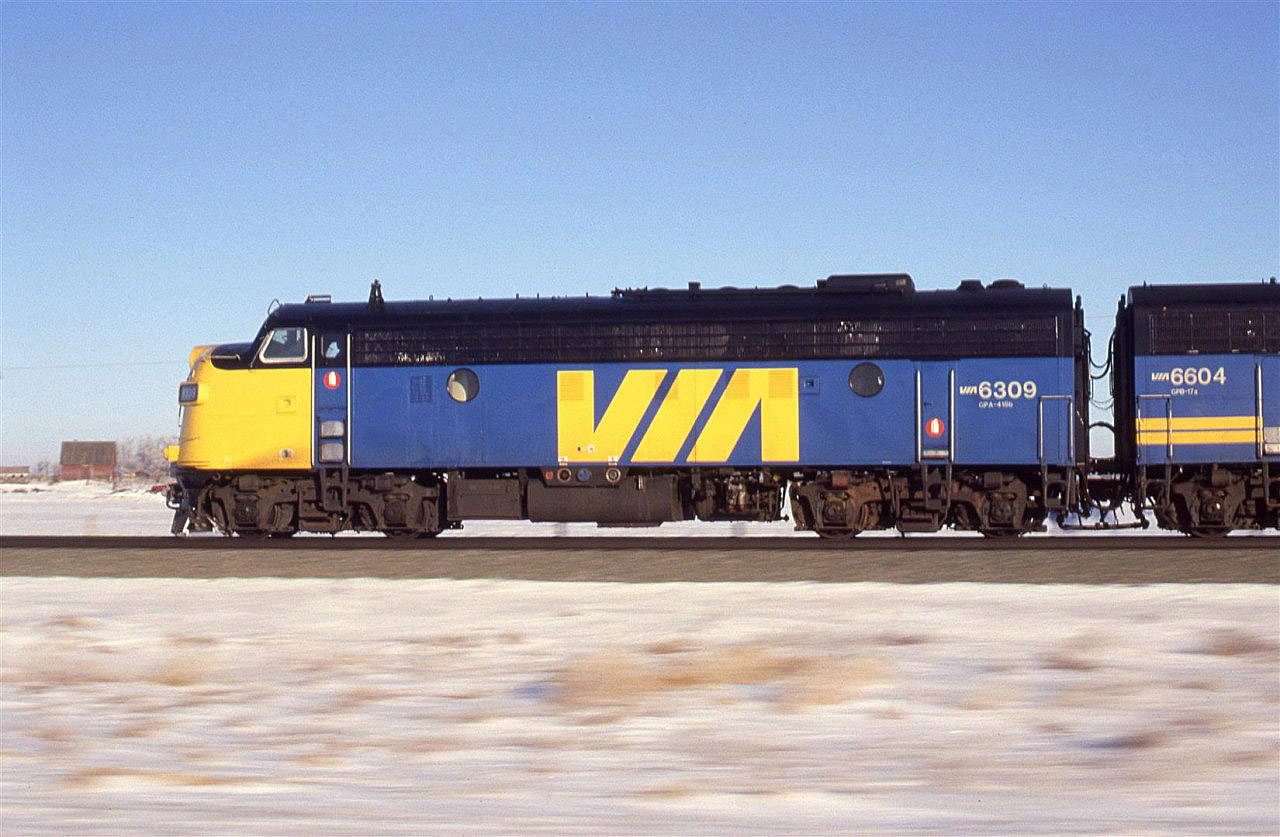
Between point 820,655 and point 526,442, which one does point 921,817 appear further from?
point 526,442

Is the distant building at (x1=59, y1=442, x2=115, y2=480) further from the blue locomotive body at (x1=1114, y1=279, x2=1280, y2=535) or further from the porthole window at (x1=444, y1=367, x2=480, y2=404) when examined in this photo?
the blue locomotive body at (x1=1114, y1=279, x2=1280, y2=535)

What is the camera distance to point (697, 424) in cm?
2130

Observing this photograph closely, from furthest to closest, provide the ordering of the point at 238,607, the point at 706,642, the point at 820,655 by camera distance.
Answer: the point at 238,607, the point at 706,642, the point at 820,655

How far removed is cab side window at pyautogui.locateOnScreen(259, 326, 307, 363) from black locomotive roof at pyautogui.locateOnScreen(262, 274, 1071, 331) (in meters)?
0.27

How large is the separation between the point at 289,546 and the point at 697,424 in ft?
23.9

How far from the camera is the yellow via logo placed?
69.4 feet

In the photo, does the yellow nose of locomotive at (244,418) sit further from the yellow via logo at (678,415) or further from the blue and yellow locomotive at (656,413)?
the yellow via logo at (678,415)

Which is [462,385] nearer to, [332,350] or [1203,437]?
[332,350]

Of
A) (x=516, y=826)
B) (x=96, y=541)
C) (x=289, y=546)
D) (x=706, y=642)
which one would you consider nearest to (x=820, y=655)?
(x=706, y=642)

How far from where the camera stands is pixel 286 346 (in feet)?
74.7

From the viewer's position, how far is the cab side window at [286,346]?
22.7 m

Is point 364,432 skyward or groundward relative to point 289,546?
skyward

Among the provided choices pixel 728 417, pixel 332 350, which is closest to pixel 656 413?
pixel 728 417

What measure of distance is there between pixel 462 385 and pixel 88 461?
374 feet
